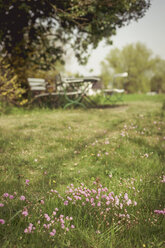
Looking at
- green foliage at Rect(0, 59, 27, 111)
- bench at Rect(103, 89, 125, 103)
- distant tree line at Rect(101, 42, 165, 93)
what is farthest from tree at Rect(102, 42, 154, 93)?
green foliage at Rect(0, 59, 27, 111)

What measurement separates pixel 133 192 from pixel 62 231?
38.9 inches

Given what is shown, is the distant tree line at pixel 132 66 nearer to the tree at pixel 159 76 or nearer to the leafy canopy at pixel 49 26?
the tree at pixel 159 76

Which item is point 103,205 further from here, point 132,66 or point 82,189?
point 132,66

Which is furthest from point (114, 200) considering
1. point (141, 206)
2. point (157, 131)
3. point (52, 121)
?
point (52, 121)

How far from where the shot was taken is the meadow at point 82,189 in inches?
65.9

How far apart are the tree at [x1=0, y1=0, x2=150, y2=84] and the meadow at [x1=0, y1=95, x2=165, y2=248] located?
5.80m

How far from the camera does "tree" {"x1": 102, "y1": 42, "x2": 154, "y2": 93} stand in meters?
55.4

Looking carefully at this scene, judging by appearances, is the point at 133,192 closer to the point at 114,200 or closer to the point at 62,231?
the point at 114,200

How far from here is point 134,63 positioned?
182ft

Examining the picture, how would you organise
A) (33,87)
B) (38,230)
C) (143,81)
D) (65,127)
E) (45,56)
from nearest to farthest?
(38,230) → (65,127) → (33,87) → (45,56) → (143,81)

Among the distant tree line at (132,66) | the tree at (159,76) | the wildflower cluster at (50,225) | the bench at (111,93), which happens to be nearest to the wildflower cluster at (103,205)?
the wildflower cluster at (50,225)

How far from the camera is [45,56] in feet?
36.0

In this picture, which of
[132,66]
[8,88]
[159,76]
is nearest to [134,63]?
[132,66]

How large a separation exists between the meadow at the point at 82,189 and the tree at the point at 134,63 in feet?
175
